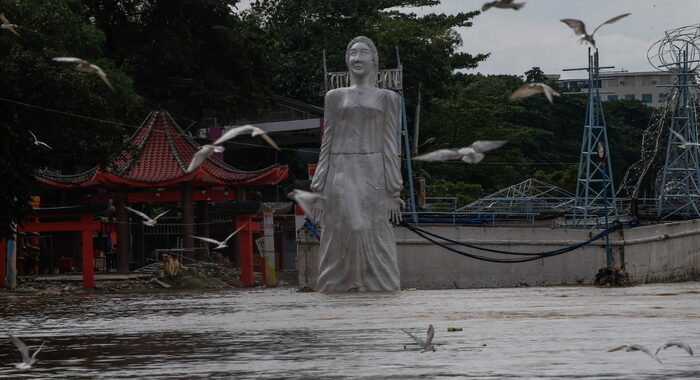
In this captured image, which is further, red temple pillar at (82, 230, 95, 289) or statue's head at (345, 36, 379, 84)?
red temple pillar at (82, 230, 95, 289)

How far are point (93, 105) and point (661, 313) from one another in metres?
20.7

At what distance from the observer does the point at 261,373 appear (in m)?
9.28

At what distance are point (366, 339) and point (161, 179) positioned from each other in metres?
28.4

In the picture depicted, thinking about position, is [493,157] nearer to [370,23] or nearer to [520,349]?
[370,23]

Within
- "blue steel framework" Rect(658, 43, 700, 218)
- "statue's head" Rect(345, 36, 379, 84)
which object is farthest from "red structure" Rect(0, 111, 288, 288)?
"statue's head" Rect(345, 36, 379, 84)

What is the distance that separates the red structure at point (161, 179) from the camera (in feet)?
129

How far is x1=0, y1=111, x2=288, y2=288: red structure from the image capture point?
3928cm

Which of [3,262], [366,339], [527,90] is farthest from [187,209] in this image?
[527,90]

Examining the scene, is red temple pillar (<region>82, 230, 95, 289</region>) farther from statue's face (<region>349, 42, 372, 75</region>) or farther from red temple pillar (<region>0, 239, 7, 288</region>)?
statue's face (<region>349, 42, 372, 75</region>)

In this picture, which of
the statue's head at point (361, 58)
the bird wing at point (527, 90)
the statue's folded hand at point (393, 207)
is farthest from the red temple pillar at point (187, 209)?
the bird wing at point (527, 90)

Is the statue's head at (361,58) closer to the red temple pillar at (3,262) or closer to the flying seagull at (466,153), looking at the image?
the flying seagull at (466,153)

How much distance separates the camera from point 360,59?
68.8ft

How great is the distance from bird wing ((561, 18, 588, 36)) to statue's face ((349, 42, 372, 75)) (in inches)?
415

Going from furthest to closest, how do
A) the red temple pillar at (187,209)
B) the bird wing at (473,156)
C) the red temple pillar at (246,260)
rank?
the red temple pillar at (187,209)
the red temple pillar at (246,260)
the bird wing at (473,156)
